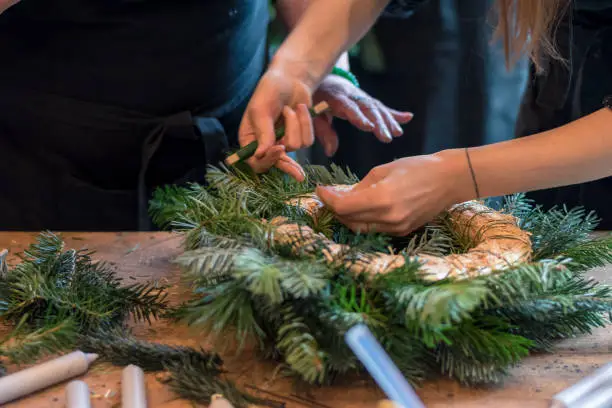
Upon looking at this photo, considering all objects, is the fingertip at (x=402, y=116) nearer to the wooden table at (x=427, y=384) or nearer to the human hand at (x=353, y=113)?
the human hand at (x=353, y=113)

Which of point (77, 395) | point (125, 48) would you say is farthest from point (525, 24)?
point (77, 395)

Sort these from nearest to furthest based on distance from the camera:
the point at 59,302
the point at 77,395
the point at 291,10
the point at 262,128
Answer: the point at 77,395
the point at 59,302
the point at 262,128
the point at 291,10

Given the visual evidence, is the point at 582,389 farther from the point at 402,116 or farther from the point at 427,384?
the point at 402,116

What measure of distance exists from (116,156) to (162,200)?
10.4 inches

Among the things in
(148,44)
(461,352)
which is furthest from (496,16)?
(461,352)

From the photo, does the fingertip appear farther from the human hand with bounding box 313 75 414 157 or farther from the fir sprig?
the fir sprig

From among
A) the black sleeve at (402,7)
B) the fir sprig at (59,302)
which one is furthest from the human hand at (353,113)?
the black sleeve at (402,7)

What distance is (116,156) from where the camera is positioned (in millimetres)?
1204

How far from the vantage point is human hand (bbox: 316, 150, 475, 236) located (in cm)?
78

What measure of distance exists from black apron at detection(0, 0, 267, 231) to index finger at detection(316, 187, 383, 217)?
394mm

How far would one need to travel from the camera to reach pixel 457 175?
79 centimetres

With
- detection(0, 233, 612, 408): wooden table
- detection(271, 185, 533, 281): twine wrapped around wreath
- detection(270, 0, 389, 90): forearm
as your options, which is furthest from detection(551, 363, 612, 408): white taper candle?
detection(270, 0, 389, 90): forearm

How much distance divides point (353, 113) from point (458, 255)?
17.0 inches

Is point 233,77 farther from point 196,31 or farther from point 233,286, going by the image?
point 233,286
